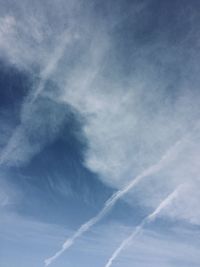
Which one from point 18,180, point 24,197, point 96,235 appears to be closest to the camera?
point 18,180

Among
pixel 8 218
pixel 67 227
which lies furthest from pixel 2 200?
pixel 67 227

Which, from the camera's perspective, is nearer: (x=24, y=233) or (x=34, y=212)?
(x=34, y=212)

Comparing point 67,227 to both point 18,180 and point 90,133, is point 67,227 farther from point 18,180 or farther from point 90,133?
point 90,133

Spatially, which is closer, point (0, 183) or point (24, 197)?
point (0, 183)

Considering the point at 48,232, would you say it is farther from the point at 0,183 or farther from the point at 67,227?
the point at 0,183

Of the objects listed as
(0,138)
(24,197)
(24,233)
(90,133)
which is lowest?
(90,133)

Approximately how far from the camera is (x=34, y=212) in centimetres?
4591

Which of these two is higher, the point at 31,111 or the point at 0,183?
the point at 0,183

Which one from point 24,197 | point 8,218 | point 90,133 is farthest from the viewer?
point 8,218

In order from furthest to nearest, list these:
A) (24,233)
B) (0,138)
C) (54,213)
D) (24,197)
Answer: (24,233) < (54,213) < (24,197) < (0,138)

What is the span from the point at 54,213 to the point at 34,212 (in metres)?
4.09

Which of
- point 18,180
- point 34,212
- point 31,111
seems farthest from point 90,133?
point 34,212

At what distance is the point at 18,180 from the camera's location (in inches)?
1298

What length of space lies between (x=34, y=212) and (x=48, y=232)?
47.0ft
